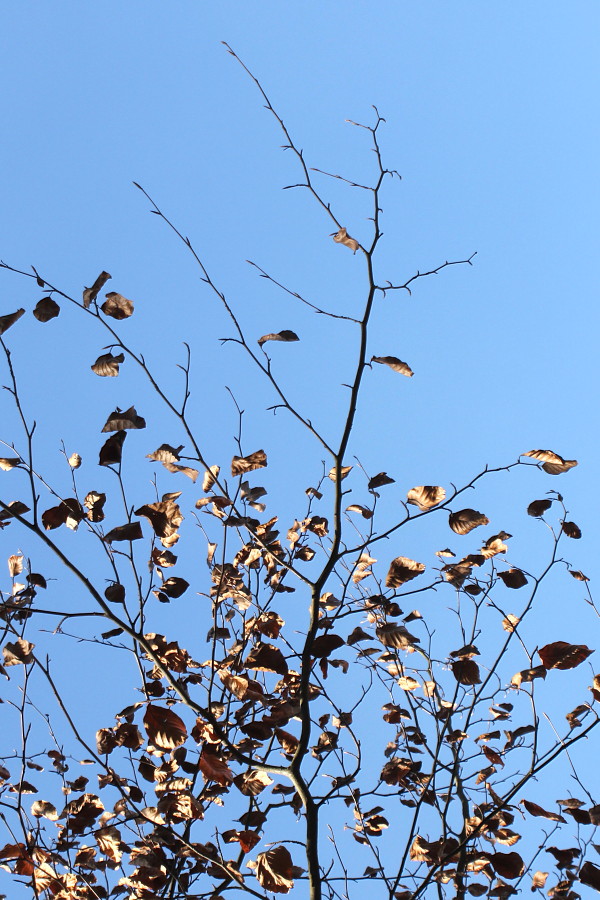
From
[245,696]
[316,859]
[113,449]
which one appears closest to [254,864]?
[316,859]

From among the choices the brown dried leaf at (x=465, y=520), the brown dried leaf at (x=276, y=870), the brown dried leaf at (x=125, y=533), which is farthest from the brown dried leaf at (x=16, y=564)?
the brown dried leaf at (x=465, y=520)

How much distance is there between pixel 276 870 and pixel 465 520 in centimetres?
111

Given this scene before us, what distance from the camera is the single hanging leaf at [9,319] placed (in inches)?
76.1

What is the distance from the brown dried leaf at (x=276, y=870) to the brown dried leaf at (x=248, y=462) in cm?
110

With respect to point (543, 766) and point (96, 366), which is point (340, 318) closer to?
point (96, 366)

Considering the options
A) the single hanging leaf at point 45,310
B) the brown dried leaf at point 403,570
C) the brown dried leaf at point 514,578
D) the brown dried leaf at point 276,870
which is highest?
the single hanging leaf at point 45,310

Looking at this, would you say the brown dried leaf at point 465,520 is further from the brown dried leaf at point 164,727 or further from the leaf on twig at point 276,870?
the leaf on twig at point 276,870

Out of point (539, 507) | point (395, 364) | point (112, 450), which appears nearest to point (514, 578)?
point (539, 507)

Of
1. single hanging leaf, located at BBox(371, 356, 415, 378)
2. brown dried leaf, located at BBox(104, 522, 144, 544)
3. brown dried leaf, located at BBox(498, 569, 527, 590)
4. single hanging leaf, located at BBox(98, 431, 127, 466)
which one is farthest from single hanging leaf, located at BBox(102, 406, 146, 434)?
brown dried leaf, located at BBox(498, 569, 527, 590)

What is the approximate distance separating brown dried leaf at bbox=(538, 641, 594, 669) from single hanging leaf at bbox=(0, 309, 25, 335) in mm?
1779

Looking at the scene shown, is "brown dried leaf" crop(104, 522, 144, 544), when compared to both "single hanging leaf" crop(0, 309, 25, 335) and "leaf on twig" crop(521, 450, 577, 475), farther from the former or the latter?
"leaf on twig" crop(521, 450, 577, 475)

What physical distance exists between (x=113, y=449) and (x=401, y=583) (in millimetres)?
928

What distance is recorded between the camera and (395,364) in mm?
2043

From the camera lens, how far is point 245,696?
2369mm
